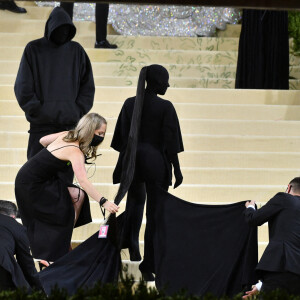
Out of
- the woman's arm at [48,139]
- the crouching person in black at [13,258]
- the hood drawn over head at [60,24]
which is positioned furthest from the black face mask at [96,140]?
the crouching person in black at [13,258]

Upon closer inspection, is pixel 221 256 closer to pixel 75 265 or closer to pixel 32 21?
pixel 75 265

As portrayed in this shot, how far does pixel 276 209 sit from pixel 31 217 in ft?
6.66

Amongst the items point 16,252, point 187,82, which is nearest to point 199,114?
point 187,82

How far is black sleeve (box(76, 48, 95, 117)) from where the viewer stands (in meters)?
8.01

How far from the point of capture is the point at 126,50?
37.8 feet

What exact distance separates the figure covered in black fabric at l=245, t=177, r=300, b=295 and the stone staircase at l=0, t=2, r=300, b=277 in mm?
1363

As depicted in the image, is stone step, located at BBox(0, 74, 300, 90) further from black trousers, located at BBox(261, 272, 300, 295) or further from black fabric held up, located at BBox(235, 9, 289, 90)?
black trousers, located at BBox(261, 272, 300, 295)

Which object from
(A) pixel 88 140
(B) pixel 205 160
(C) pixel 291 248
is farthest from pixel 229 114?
(C) pixel 291 248

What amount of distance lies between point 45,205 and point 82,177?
0.52m

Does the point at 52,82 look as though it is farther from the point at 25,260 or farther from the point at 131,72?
the point at 131,72

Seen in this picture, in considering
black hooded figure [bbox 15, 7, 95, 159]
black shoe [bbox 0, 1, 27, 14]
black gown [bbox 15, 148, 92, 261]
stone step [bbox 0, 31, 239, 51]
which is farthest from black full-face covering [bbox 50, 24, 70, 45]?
black shoe [bbox 0, 1, 27, 14]

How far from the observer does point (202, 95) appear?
10.5 m

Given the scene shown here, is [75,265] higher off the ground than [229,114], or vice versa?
[229,114]

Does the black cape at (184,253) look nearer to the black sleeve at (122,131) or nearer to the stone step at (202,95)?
the black sleeve at (122,131)
